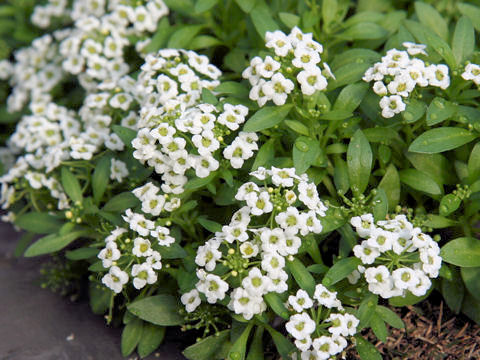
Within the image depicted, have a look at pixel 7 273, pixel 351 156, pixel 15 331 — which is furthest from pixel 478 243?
pixel 7 273

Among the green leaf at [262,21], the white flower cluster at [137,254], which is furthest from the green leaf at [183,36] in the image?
the white flower cluster at [137,254]

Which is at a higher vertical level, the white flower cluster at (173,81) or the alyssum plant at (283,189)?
the white flower cluster at (173,81)

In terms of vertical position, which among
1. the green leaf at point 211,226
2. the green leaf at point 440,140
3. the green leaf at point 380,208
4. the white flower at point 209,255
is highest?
the green leaf at point 440,140

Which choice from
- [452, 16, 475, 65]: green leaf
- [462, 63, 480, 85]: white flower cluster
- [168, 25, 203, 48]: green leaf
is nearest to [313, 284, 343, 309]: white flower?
[462, 63, 480, 85]: white flower cluster

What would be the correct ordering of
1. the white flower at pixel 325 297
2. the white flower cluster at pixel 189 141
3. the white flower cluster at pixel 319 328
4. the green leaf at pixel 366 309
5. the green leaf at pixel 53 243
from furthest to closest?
the green leaf at pixel 53 243
the white flower cluster at pixel 189 141
the green leaf at pixel 366 309
the white flower at pixel 325 297
the white flower cluster at pixel 319 328

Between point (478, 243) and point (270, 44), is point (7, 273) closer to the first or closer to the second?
point (270, 44)

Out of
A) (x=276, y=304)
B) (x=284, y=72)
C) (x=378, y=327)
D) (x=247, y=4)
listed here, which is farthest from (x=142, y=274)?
(x=247, y=4)

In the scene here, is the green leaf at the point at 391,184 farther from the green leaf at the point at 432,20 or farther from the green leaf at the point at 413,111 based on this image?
the green leaf at the point at 432,20

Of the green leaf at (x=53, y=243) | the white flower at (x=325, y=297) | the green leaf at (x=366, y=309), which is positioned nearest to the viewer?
the white flower at (x=325, y=297)
